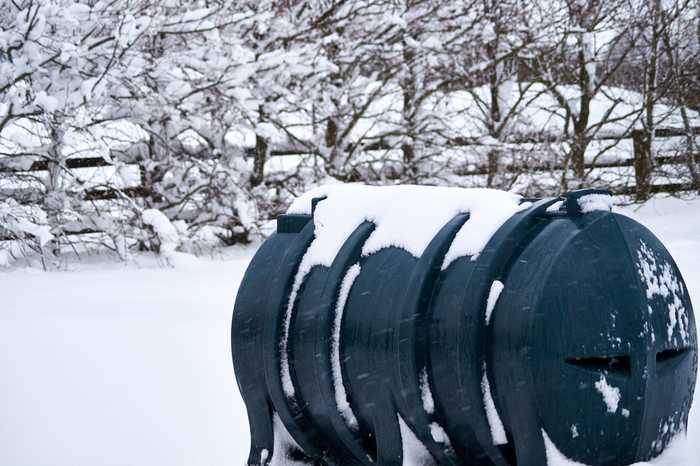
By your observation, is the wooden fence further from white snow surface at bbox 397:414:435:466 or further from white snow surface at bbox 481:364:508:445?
white snow surface at bbox 481:364:508:445

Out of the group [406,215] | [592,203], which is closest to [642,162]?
[406,215]

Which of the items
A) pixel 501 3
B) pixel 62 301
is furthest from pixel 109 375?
pixel 501 3

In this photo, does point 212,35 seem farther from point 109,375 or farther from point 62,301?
point 109,375

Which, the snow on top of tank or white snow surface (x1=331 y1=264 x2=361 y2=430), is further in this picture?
white snow surface (x1=331 y1=264 x2=361 y2=430)

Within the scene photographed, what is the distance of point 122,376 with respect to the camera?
4.95 m

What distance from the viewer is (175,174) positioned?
10305mm

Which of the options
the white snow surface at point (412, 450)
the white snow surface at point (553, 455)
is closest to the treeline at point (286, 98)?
the white snow surface at point (412, 450)

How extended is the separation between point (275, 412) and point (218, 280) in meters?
4.50

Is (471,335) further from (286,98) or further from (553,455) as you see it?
(286,98)

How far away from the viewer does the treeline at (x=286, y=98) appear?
8.61m

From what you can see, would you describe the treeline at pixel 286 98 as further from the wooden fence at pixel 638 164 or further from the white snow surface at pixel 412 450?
the white snow surface at pixel 412 450

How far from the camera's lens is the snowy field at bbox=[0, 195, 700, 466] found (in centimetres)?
419

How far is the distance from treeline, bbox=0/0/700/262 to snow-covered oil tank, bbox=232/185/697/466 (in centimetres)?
562

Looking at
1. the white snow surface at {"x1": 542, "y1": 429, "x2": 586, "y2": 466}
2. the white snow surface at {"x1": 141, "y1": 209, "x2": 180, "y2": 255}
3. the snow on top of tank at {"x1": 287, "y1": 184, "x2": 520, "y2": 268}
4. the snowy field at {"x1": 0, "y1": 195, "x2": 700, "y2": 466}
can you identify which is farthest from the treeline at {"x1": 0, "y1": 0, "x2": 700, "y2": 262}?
the white snow surface at {"x1": 542, "y1": 429, "x2": 586, "y2": 466}
